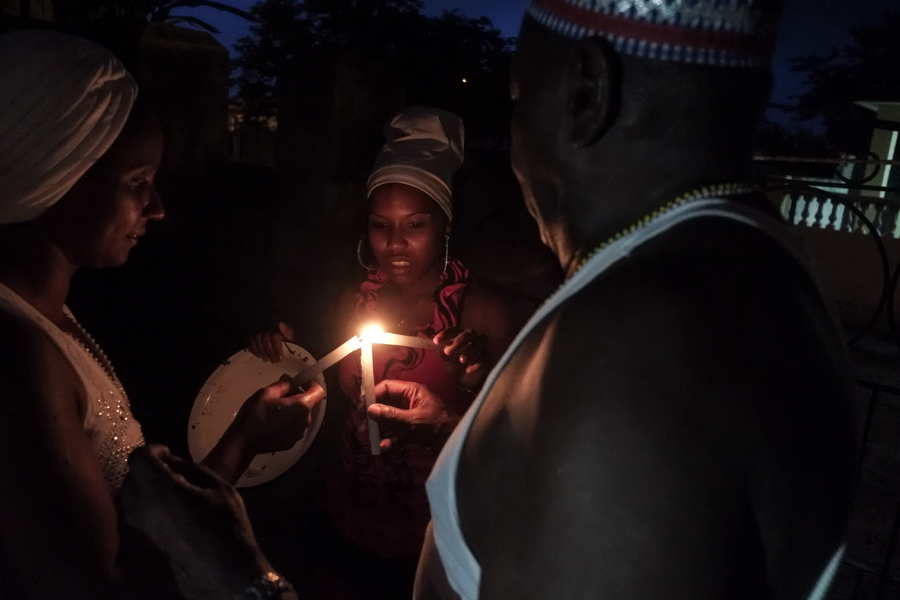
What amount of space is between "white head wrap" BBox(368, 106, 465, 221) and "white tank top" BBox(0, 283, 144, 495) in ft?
4.34

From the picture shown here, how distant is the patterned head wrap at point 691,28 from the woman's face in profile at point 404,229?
161cm

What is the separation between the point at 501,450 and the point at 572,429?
18cm

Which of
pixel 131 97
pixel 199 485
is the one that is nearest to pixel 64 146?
pixel 131 97

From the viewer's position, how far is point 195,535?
1349 mm

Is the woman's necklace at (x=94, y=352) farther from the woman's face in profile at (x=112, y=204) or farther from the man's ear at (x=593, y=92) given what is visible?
the man's ear at (x=593, y=92)

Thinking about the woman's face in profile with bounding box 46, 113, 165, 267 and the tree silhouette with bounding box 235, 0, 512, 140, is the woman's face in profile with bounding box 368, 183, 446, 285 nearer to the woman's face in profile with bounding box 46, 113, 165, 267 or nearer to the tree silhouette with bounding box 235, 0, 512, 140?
the woman's face in profile with bounding box 46, 113, 165, 267

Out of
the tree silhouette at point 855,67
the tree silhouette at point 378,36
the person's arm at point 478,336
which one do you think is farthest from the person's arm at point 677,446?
the tree silhouette at point 855,67

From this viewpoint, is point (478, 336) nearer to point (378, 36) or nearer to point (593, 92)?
point (593, 92)

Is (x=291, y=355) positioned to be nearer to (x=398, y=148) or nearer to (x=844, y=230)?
(x=398, y=148)

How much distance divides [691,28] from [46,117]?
161cm

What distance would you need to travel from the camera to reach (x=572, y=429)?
808mm

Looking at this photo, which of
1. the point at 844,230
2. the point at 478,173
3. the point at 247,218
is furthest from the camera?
the point at 844,230

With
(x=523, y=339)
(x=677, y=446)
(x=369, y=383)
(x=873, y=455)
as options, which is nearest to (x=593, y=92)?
(x=523, y=339)

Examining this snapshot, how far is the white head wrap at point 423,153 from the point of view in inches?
100
